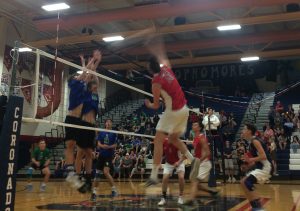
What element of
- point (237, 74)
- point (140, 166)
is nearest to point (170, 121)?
point (140, 166)

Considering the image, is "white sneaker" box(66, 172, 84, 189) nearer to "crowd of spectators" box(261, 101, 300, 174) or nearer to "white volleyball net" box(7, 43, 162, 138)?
"white volleyball net" box(7, 43, 162, 138)

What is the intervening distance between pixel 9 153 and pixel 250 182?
4004 millimetres

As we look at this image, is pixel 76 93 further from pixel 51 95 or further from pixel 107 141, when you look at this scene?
pixel 51 95

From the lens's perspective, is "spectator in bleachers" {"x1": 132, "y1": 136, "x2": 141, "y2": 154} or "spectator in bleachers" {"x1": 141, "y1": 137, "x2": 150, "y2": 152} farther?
"spectator in bleachers" {"x1": 132, "y1": 136, "x2": 141, "y2": 154}

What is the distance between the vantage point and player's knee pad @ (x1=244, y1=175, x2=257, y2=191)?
6.22m

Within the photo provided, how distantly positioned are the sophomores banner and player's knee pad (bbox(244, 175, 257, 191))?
383 cm

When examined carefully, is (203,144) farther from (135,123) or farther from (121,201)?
(135,123)

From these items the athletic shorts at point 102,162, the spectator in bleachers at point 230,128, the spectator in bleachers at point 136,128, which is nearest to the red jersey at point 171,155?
the athletic shorts at point 102,162

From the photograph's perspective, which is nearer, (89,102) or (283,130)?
(89,102)

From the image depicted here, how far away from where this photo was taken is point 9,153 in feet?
13.1

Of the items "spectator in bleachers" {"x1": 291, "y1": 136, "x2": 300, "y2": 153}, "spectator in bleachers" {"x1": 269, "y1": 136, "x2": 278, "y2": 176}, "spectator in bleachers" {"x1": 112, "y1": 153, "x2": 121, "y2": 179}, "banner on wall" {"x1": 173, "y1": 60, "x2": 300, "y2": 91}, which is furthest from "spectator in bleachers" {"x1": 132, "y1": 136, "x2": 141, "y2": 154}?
"banner on wall" {"x1": 173, "y1": 60, "x2": 300, "y2": 91}

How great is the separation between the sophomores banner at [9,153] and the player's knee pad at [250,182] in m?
3.83

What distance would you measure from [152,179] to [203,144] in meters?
3.46

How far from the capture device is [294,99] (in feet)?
71.7
